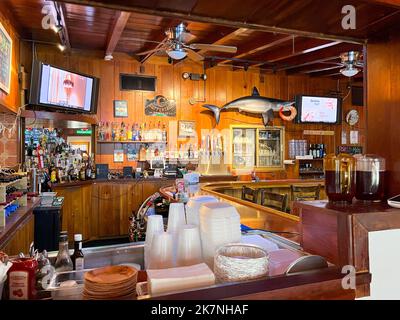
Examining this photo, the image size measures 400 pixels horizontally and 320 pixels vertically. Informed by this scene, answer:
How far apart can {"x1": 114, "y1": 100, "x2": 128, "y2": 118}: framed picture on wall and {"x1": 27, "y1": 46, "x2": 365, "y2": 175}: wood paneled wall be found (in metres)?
0.08

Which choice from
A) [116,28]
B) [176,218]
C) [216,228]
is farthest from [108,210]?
[216,228]

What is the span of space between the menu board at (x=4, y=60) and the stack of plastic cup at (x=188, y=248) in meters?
3.66

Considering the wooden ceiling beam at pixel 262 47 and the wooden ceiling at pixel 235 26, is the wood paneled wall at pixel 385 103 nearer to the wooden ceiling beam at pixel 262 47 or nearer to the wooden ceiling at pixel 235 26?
the wooden ceiling at pixel 235 26

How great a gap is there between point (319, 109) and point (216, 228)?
23.5 feet

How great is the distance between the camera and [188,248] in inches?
47.4

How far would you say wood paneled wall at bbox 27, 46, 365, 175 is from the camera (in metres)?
6.29

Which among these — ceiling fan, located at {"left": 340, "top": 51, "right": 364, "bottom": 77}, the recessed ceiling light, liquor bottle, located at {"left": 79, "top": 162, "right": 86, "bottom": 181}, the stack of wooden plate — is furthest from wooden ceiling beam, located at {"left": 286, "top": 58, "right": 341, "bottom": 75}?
the stack of wooden plate

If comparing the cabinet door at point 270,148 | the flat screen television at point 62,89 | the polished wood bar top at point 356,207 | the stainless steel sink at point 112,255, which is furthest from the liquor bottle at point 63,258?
the cabinet door at point 270,148

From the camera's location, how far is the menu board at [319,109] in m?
7.55

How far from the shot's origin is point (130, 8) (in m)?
1.30

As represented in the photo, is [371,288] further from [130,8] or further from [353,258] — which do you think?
[130,8]

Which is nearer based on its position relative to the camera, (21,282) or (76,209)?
(21,282)

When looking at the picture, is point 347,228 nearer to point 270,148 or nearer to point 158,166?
point 158,166

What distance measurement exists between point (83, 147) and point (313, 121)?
5196 mm
